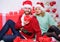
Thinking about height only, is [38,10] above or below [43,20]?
above

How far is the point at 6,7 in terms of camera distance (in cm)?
294

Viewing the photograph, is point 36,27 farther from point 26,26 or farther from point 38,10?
point 38,10

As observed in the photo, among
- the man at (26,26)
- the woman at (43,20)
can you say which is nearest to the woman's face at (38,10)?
the woman at (43,20)

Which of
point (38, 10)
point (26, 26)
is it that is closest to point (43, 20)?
point (38, 10)

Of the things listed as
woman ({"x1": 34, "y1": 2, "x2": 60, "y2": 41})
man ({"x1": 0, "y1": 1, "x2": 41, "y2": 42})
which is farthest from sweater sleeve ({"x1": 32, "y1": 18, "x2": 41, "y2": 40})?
woman ({"x1": 34, "y1": 2, "x2": 60, "y2": 41})

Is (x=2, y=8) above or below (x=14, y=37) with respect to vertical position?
above

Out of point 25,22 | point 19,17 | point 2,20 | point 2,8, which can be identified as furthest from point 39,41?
point 2,8

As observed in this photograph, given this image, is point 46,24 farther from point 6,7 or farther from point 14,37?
point 6,7

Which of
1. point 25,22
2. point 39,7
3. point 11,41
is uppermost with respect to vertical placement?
point 39,7

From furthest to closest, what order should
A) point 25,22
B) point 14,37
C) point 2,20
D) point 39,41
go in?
point 2,20
point 25,22
point 14,37
point 39,41

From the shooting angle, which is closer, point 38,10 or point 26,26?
point 26,26

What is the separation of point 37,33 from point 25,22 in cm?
25

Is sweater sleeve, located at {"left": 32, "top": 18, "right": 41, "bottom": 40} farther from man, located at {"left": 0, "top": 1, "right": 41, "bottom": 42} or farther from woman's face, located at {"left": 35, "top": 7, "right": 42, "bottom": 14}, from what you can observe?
woman's face, located at {"left": 35, "top": 7, "right": 42, "bottom": 14}

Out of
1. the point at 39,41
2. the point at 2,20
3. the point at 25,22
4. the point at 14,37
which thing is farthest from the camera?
the point at 2,20
